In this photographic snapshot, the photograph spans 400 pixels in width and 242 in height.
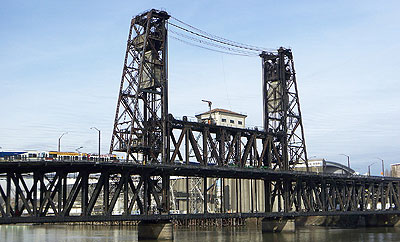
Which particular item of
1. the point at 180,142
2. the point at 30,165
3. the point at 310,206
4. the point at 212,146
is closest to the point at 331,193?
the point at 310,206

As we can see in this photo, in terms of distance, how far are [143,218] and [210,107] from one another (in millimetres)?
87594

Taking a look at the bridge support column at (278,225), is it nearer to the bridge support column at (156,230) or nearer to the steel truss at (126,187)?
the steel truss at (126,187)

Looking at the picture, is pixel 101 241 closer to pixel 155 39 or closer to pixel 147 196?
pixel 147 196

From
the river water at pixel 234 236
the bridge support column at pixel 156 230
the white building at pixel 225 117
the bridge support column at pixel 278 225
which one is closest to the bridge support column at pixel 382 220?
the river water at pixel 234 236

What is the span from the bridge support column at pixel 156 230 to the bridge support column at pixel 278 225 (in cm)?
3119

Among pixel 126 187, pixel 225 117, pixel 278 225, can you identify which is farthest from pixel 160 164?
pixel 225 117

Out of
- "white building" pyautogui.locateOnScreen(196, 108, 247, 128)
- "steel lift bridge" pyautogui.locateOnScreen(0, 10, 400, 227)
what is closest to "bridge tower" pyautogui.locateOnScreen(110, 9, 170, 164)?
"steel lift bridge" pyautogui.locateOnScreen(0, 10, 400, 227)

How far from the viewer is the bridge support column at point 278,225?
104 m

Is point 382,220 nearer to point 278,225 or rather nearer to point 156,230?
point 278,225

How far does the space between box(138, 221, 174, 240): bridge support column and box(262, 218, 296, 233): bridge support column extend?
31.2 meters

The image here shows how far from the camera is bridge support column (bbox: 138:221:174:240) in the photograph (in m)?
78.8

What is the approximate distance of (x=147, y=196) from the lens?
3145 inches

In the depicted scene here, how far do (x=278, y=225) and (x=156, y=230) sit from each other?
34239 millimetres

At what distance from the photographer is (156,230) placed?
79375 mm
